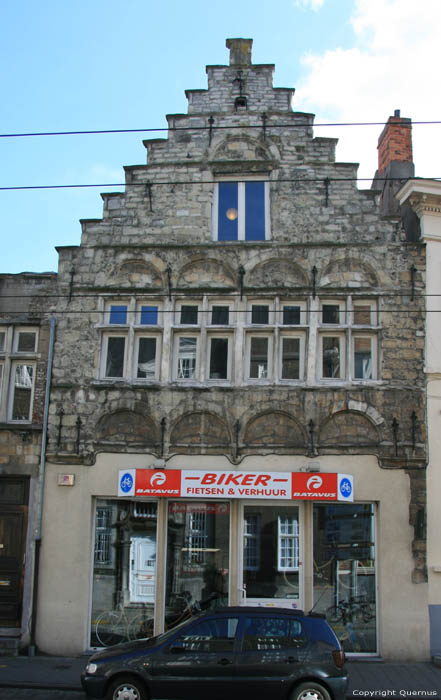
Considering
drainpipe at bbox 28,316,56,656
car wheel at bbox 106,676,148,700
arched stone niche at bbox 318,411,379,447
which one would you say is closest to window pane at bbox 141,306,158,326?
drainpipe at bbox 28,316,56,656

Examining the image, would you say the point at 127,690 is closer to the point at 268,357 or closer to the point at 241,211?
the point at 268,357

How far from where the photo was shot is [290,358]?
49.2 ft

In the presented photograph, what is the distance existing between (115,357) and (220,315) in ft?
7.94

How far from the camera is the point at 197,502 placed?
14.4 m

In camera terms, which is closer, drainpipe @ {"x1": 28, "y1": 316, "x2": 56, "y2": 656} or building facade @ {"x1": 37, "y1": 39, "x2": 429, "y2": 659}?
drainpipe @ {"x1": 28, "y1": 316, "x2": 56, "y2": 656}

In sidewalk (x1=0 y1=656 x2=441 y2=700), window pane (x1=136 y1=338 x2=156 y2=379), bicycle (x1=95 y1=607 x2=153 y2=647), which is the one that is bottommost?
sidewalk (x1=0 y1=656 x2=441 y2=700)

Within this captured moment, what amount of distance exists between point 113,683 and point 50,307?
8077 millimetres

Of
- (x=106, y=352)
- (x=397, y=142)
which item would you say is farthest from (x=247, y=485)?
(x=397, y=142)

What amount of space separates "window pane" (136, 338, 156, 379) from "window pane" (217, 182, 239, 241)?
9.08 ft

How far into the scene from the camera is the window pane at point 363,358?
585 inches

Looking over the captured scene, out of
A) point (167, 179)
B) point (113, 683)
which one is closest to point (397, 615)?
point (113, 683)

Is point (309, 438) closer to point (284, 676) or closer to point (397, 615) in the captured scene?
point (397, 615)

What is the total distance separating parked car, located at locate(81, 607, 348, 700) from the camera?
9727 mm

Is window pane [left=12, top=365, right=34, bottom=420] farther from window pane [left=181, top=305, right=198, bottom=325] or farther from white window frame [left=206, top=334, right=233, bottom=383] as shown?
white window frame [left=206, top=334, right=233, bottom=383]
